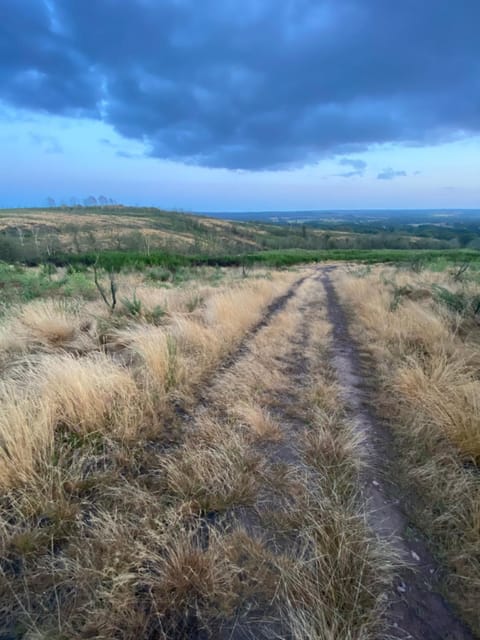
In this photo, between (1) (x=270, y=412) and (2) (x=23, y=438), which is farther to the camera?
(1) (x=270, y=412)

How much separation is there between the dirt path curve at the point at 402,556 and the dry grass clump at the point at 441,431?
10 centimetres

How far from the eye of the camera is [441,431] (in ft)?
Result: 9.67

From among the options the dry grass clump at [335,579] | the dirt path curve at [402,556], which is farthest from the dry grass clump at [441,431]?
the dry grass clump at [335,579]

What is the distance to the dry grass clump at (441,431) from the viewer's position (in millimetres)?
1875

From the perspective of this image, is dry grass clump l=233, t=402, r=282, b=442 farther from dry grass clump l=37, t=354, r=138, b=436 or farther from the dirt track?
dry grass clump l=37, t=354, r=138, b=436

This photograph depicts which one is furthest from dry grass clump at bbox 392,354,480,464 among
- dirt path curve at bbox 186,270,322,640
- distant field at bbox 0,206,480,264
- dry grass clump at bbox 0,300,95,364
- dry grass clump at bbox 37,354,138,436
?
distant field at bbox 0,206,480,264

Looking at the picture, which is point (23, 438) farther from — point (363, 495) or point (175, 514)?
point (363, 495)

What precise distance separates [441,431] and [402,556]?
1.52 m

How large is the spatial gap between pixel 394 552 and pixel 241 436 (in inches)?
56.6

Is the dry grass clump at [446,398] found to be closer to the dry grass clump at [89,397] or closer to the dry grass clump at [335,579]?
the dry grass clump at [335,579]

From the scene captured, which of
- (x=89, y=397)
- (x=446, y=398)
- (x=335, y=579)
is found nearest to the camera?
(x=335, y=579)

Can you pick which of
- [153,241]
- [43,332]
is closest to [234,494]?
[43,332]

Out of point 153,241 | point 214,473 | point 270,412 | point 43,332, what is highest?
point 153,241

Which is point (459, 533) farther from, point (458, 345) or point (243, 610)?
point (458, 345)
